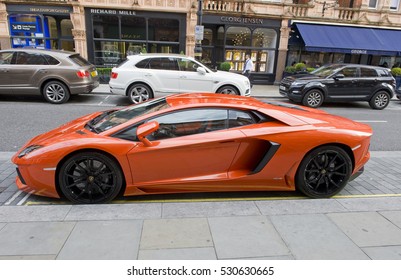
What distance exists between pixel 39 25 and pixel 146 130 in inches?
607

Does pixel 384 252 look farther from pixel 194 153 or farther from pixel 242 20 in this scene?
pixel 242 20

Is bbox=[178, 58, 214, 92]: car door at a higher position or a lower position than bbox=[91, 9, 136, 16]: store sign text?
lower

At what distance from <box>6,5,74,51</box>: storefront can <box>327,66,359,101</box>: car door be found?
42.6 ft

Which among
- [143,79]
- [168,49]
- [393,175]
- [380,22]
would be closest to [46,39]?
[168,49]

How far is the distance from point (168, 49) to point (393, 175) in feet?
45.9

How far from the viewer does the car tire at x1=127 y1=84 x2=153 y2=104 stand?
31.4ft

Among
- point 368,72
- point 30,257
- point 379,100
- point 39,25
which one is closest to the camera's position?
point 30,257

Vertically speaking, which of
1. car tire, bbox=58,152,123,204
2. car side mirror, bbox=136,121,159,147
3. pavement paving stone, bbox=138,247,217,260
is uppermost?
car side mirror, bbox=136,121,159,147

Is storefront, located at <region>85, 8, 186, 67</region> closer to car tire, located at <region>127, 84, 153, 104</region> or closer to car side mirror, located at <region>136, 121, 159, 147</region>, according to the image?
car tire, located at <region>127, 84, 153, 104</region>

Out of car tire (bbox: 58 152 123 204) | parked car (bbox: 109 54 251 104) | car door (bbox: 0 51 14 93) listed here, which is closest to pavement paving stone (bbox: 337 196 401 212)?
car tire (bbox: 58 152 123 204)

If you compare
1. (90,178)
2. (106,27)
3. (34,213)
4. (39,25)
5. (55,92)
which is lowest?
(34,213)

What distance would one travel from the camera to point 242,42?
16.7 m

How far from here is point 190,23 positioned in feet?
51.2

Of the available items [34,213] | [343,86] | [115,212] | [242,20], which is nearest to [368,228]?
[115,212]
